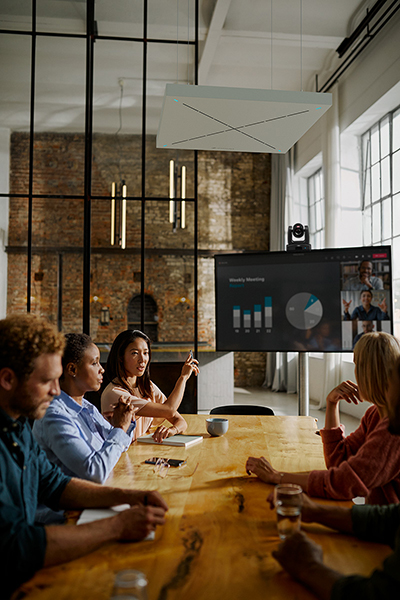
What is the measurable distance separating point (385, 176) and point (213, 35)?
2915mm

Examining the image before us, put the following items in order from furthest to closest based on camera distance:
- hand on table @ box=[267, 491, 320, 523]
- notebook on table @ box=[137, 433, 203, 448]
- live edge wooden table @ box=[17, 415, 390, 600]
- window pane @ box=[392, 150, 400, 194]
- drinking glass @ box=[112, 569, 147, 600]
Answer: window pane @ box=[392, 150, 400, 194]
notebook on table @ box=[137, 433, 203, 448]
hand on table @ box=[267, 491, 320, 523]
live edge wooden table @ box=[17, 415, 390, 600]
drinking glass @ box=[112, 569, 147, 600]

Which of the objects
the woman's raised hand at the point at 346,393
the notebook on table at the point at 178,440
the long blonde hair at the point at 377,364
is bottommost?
the notebook on table at the point at 178,440

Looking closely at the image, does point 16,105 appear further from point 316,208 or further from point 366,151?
point 366,151

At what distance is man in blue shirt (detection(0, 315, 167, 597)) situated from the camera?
40.8 inches

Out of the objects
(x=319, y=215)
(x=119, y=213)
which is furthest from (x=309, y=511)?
(x=119, y=213)

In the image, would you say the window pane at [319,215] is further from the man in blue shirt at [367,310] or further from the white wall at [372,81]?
the man in blue shirt at [367,310]

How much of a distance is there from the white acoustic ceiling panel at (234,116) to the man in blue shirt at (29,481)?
5.30 feet

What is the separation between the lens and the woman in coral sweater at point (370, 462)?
4.97 feet

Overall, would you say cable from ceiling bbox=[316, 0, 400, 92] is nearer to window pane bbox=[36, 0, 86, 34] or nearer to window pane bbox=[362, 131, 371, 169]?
window pane bbox=[362, 131, 371, 169]

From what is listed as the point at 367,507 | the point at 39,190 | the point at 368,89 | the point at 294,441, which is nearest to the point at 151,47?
the point at 368,89

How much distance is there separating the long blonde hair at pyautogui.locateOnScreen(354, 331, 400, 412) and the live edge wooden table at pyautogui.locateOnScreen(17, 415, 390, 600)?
461 millimetres

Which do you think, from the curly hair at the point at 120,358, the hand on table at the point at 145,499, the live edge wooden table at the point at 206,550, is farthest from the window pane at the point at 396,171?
the hand on table at the point at 145,499

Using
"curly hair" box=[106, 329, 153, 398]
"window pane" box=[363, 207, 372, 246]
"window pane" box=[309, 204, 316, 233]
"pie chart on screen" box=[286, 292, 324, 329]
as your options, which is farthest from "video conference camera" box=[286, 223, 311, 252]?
"window pane" box=[309, 204, 316, 233]

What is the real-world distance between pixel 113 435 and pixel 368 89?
595 cm
